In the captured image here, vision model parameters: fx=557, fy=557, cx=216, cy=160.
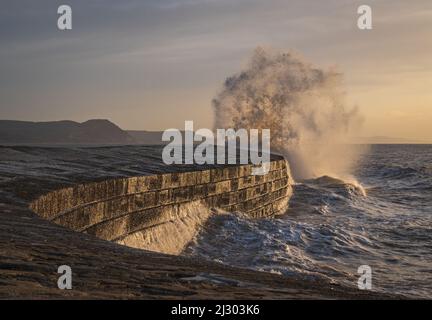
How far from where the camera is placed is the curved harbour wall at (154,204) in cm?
653

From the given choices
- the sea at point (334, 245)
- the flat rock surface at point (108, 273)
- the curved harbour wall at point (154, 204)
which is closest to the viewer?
the flat rock surface at point (108, 273)

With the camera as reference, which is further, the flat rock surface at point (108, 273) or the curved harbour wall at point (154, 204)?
the curved harbour wall at point (154, 204)

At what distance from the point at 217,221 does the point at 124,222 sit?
339 centimetres

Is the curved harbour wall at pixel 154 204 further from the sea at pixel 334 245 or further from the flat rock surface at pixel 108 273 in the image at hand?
the flat rock surface at pixel 108 273

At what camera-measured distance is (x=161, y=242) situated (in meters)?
8.60

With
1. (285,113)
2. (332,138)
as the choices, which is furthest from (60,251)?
(332,138)

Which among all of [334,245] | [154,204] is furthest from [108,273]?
[334,245]

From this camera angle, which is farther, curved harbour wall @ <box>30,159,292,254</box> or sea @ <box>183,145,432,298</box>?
sea @ <box>183,145,432,298</box>

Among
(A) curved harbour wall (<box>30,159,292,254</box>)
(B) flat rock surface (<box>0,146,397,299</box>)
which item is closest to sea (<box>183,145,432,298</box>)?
(A) curved harbour wall (<box>30,159,292,254</box>)

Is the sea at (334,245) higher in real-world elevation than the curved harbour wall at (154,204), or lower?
lower

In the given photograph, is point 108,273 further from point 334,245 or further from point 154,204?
point 334,245

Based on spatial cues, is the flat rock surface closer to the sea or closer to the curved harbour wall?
the curved harbour wall

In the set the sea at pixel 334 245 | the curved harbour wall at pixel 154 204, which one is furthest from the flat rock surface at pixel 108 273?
the sea at pixel 334 245

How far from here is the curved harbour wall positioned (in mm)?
6527
